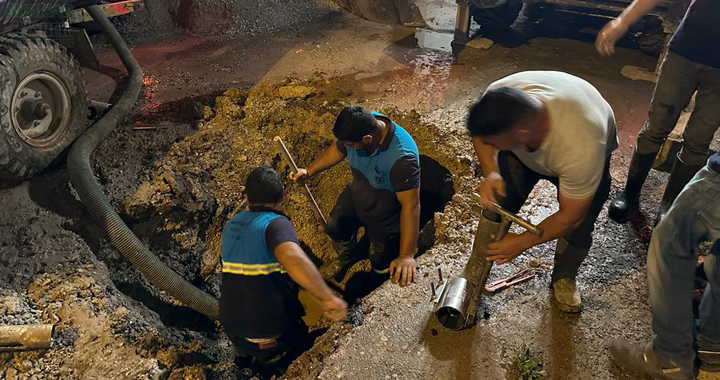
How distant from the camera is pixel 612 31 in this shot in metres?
3.19

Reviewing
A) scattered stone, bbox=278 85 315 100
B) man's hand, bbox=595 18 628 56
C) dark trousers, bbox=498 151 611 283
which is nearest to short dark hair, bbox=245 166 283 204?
dark trousers, bbox=498 151 611 283

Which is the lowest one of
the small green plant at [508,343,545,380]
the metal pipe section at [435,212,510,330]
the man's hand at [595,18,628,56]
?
the small green plant at [508,343,545,380]

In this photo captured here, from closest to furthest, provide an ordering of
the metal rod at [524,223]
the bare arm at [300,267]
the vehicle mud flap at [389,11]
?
1. the metal rod at [524,223]
2. the bare arm at [300,267]
3. the vehicle mud flap at [389,11]

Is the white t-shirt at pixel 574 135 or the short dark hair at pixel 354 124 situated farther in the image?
the short dark hair at pixel 354 124

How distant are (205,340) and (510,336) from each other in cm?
228

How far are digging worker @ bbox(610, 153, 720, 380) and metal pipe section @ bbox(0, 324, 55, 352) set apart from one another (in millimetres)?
3197

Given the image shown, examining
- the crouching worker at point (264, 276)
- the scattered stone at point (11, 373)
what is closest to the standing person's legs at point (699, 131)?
the crouching worker at point (264, 276)

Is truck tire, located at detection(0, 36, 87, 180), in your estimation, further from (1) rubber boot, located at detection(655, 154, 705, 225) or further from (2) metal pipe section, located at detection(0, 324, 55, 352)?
(1) rubber boot, located at detection(655, 154, 705, 225)

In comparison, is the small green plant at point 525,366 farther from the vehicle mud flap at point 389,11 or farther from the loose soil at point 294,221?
the vehicle mud flap at point 389,11

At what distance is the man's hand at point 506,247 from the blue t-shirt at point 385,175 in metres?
0.79

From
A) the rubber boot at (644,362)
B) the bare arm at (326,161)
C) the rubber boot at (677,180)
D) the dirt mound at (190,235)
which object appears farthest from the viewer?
the bare arm at (326,161)

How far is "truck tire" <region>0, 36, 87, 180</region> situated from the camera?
328cm

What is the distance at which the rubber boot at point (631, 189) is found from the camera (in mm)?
3289

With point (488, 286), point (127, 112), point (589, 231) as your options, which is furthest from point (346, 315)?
point (127, 112)
